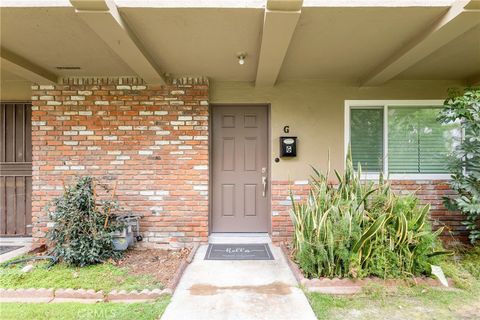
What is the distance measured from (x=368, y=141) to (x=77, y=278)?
4013 millimetres

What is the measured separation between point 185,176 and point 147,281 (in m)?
1.50

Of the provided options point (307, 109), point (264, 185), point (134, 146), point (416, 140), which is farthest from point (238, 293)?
point (416, 140)

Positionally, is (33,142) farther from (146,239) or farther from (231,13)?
(231,13)

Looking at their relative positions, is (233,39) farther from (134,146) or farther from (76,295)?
(76,295)

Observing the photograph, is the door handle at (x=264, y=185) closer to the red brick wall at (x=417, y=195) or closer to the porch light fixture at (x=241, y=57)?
the red brick wall at (x=417, y=195)

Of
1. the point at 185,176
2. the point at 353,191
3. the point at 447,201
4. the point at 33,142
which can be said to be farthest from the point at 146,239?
the point at 447,201

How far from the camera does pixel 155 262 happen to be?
3.21 meters

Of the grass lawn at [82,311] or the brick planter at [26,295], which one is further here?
the brick planter at [26,295]

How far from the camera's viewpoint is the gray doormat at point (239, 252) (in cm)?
336

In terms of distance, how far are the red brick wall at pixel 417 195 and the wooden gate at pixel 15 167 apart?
3703mm

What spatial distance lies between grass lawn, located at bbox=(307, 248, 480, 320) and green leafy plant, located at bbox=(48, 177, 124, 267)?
2324mm

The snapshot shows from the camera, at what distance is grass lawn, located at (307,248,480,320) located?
2.19 meters

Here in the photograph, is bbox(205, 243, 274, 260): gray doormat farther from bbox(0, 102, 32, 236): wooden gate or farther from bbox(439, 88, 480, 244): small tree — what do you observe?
bbox(0, 102, 32, 236): wooden gate

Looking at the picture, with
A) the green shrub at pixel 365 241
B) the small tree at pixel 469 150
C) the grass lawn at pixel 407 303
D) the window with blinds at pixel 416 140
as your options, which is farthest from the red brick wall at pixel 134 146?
the small tree at pixel 469 150
